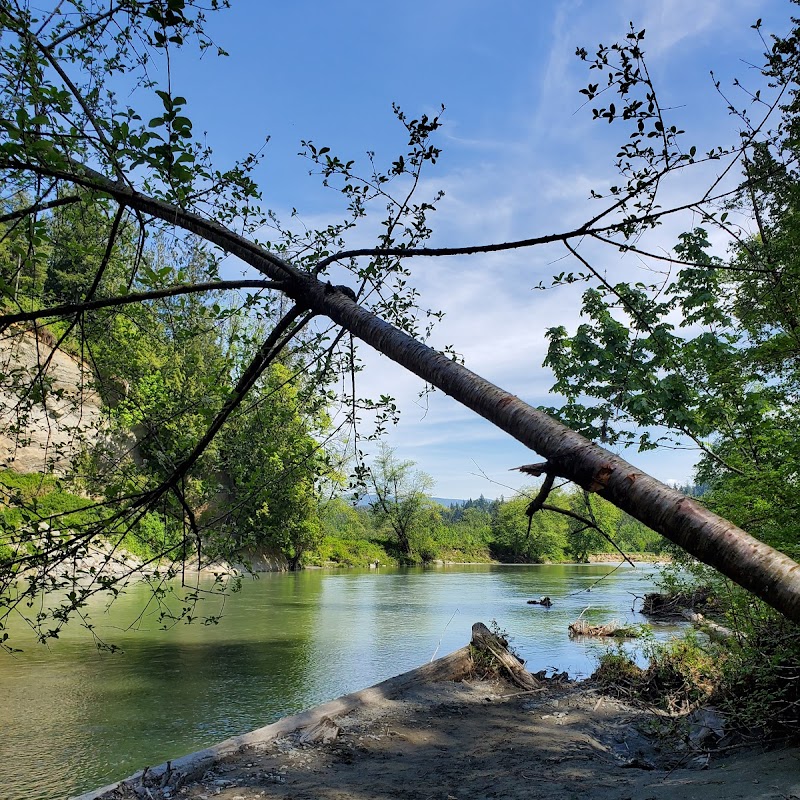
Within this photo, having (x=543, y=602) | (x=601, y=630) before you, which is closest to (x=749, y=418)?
(x=601, y=630)

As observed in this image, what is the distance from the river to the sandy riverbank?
1.55 metres

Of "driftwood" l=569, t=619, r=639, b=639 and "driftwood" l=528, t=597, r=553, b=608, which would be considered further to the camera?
"driftwood" l=528, t=597, r=553, b=608

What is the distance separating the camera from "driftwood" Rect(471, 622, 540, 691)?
8.87 metres

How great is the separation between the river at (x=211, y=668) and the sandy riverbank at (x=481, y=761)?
5.09ft

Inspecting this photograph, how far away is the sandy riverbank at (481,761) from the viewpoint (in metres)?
4.41

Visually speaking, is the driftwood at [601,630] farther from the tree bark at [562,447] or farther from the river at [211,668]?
the tree bark at [562,447]

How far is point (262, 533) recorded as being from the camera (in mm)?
4473

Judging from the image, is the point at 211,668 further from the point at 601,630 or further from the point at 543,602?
the point at 543,602

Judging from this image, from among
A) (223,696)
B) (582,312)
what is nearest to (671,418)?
(582,312)

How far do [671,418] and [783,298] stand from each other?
7.25 m

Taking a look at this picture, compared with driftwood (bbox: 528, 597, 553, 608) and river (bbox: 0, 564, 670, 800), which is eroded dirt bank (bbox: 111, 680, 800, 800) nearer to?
river (bbox: 0, 564, 670, 800)

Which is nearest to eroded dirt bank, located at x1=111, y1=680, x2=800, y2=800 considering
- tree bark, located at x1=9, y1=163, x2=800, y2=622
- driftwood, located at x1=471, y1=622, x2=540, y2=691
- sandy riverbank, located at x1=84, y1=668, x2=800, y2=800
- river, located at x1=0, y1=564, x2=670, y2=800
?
sandy riverbank, located at x1=84, y1=668, x2=800, y2=800

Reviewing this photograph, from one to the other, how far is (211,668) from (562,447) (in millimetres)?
11616

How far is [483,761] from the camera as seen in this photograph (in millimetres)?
5719
